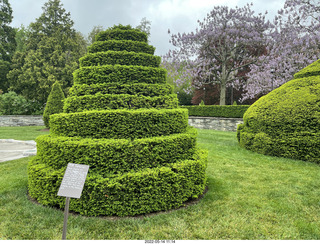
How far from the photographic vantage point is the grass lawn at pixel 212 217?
9.76 ft

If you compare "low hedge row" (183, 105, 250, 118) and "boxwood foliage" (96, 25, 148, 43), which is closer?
"boxwood foliage" (96, 25, 148, 43)

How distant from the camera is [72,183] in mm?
2633

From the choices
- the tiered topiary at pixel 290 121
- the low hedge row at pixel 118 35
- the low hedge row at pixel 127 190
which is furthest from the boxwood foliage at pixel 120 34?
the tiered topiary at pixel 290 121

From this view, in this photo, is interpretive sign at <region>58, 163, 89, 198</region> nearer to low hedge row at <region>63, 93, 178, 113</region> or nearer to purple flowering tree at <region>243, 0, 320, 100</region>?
low hedge row at <region>63, 93, 178, 113</region>

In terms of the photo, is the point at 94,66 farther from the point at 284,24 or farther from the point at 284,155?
the point at 284,24


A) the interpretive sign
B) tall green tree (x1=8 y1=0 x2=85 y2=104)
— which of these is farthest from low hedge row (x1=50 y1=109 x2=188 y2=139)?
tall green tree (x1=8 y1=0 x2=85 y2=104)

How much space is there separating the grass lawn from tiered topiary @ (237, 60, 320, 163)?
79.2 inches

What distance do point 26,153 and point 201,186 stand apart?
6.97 meters

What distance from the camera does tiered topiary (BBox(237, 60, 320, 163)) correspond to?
275 inches

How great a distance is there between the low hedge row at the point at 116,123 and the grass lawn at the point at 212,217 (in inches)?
53.0

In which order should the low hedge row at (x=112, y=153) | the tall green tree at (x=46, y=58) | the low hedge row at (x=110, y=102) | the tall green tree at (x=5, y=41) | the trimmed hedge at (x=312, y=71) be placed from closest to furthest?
the low hedge row at (x=112, y=153), the low hedge row at (x=110, y=102), the trimmed hedge at (x=312, y=71), the tall green tree at (x=46, y=58), the tall green tree at (x=5, y=41)

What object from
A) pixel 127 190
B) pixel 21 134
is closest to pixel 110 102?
pixel 127 190

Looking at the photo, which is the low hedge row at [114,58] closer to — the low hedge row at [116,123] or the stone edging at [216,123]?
the low hedge row at [116,123]

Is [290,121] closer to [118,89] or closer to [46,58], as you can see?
[118,89]
